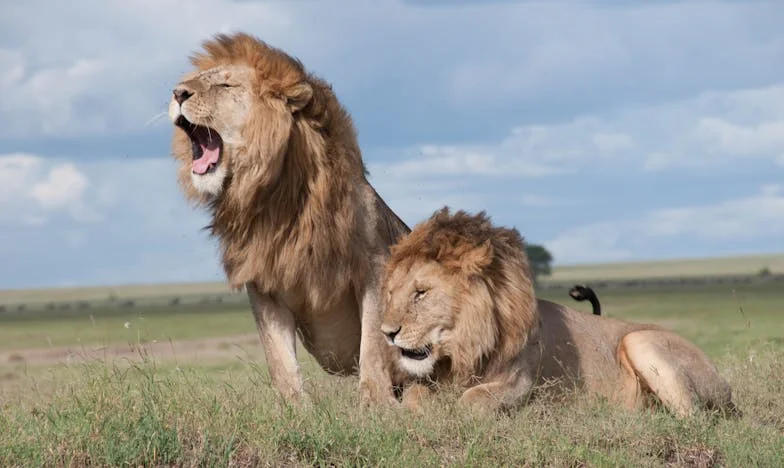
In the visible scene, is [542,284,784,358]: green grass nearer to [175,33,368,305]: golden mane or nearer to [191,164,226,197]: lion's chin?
[175,33,368,305]: golden mane

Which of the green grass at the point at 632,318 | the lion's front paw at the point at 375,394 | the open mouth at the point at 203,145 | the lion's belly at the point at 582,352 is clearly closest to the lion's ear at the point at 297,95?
the open mouth at the point at 203,145

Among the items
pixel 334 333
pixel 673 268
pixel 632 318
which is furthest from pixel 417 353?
pixel 673 268

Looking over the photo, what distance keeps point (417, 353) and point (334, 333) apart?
798 mm

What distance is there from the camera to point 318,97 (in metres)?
5.86

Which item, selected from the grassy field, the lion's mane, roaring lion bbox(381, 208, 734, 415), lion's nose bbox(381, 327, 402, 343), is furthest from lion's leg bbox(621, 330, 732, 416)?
the lion's mane

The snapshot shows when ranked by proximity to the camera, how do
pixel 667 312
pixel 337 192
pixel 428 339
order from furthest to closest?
1. pixel 667 312
2. pixel 337 192
3. pixel 428 339

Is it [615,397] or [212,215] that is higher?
[212,215]

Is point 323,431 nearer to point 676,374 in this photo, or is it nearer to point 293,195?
point 293,195

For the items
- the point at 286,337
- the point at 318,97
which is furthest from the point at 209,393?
the point at 318,97

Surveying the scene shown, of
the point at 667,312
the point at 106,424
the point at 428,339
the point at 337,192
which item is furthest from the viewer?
the point at 667,312

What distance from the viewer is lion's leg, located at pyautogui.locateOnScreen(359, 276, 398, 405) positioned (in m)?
5.82

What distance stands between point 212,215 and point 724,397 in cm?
266

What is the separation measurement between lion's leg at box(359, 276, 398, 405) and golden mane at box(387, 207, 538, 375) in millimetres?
269

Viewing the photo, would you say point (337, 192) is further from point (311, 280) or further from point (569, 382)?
point (569, 382)
